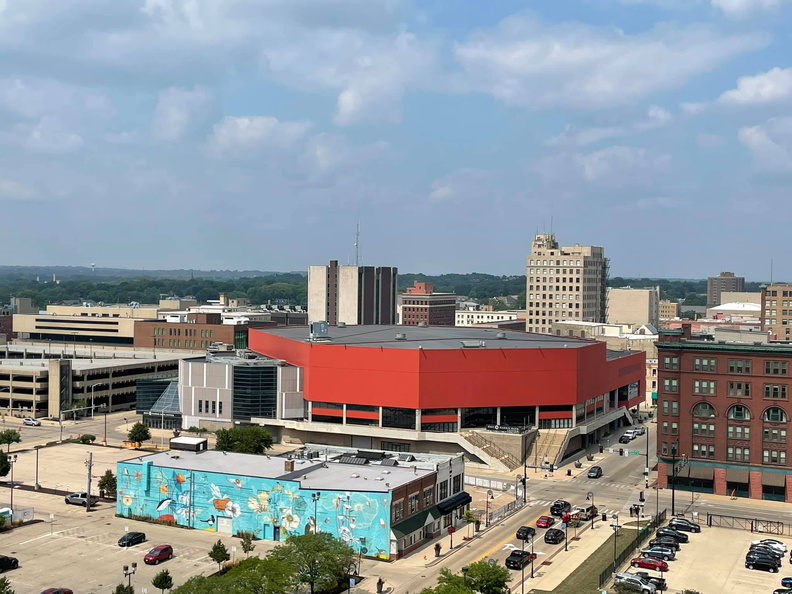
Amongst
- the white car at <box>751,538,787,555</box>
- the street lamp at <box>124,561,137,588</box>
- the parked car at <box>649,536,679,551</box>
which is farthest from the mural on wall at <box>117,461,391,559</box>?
the white car at <box>751,538,787,555</box>

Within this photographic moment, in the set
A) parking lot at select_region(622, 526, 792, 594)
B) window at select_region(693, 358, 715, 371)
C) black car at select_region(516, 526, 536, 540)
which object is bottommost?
parking lot at select_region(622, 526, 792, 594)

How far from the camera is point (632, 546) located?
87625mm

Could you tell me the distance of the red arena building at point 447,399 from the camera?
132625 mm

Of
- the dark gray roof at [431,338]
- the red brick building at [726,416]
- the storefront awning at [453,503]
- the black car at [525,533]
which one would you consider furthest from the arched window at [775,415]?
the storefront awning at [453,503]

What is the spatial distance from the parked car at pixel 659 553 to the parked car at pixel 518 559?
35.5 feet

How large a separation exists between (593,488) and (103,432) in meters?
81.1

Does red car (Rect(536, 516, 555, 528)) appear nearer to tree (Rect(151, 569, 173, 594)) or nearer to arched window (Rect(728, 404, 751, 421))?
arched window (Rect(728, 404, 751, 421))

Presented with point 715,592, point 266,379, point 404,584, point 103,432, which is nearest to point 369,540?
point 404,584

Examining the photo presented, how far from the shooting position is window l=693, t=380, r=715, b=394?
376ft

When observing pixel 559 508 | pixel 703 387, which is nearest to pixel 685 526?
pixel 559 508

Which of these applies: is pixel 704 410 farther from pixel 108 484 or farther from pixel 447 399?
pixel 108 484

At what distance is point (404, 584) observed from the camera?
7831 centimetres

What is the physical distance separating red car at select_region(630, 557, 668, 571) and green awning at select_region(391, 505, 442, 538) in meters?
19.7

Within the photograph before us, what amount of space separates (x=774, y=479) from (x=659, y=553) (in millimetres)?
31754
